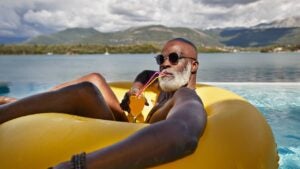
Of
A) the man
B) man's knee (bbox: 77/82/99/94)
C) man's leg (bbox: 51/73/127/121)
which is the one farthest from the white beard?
man's knee (bbox: 77/82/99/94)

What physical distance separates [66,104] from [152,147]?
66 cm

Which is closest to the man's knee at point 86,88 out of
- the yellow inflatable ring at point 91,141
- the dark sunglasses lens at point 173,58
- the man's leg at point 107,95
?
the yellow inflatable ring at point 91,141

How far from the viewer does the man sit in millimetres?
1391

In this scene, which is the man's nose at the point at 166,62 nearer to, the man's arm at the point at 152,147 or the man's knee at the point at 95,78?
the man's knee at the point at 95,78

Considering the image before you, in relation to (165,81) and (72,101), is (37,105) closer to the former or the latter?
(72,101)

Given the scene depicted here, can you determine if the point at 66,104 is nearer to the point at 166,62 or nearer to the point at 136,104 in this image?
the point at 166,62

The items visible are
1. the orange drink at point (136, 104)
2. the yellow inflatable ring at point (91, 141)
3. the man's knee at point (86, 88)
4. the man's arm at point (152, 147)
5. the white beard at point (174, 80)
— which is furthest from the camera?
the orange drink at point (136, 104)

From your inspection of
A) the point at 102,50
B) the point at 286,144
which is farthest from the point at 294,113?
the point at 102,50

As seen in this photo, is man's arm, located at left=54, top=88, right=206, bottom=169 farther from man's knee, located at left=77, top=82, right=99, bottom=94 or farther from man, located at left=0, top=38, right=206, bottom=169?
man's knee, located at left=77, top=82, right=99, bottom=94

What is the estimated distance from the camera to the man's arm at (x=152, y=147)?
1377 millimetres

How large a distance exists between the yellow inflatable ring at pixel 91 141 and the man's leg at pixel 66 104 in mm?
63

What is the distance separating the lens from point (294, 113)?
20.9 feet

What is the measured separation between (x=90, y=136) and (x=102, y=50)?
77.0m

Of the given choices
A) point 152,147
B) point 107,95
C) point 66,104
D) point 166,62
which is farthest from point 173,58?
point 152,147
